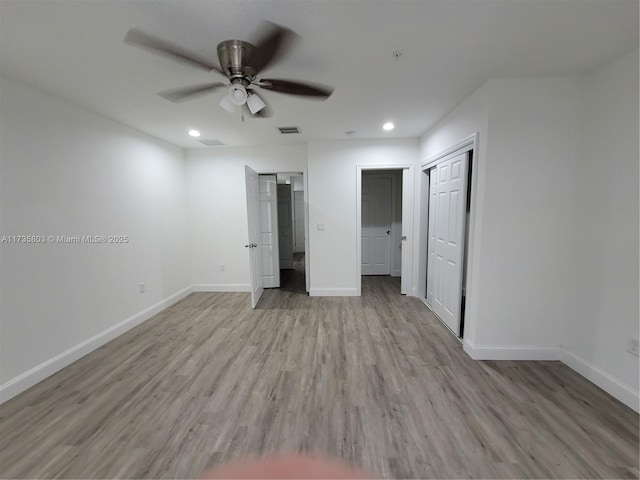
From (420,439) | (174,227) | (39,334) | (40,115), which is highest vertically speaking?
(40,115)

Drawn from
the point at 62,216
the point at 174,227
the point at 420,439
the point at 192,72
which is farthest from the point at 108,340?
the point at 420,439

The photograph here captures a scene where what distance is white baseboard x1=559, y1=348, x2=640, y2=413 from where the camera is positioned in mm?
1815

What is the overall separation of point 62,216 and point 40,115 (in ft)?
2.86

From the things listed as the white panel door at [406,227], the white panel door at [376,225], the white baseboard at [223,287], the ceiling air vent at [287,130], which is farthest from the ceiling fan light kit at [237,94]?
the white panel door at [376,225]

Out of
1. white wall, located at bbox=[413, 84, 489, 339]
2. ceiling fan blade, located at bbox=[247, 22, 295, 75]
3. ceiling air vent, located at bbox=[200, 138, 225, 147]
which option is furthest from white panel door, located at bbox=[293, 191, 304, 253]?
ceiling fan blade, located at bbox=[247, 22, 295, 75]

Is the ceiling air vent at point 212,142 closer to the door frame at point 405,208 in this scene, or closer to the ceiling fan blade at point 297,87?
the door frame at point 405,208

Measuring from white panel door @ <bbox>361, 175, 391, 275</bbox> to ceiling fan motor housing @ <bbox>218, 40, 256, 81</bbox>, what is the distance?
3884 millimetres

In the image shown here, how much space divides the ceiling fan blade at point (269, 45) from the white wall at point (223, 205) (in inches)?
106

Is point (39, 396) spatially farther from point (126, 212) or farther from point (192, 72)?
point (192, 72)

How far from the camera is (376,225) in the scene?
5.42 metres

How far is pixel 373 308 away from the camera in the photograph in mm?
3738

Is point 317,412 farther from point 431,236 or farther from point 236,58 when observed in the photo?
point 431,236

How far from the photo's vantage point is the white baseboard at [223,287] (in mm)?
4613

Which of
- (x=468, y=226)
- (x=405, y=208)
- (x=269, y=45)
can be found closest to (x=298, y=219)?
(x=405, y=208)
